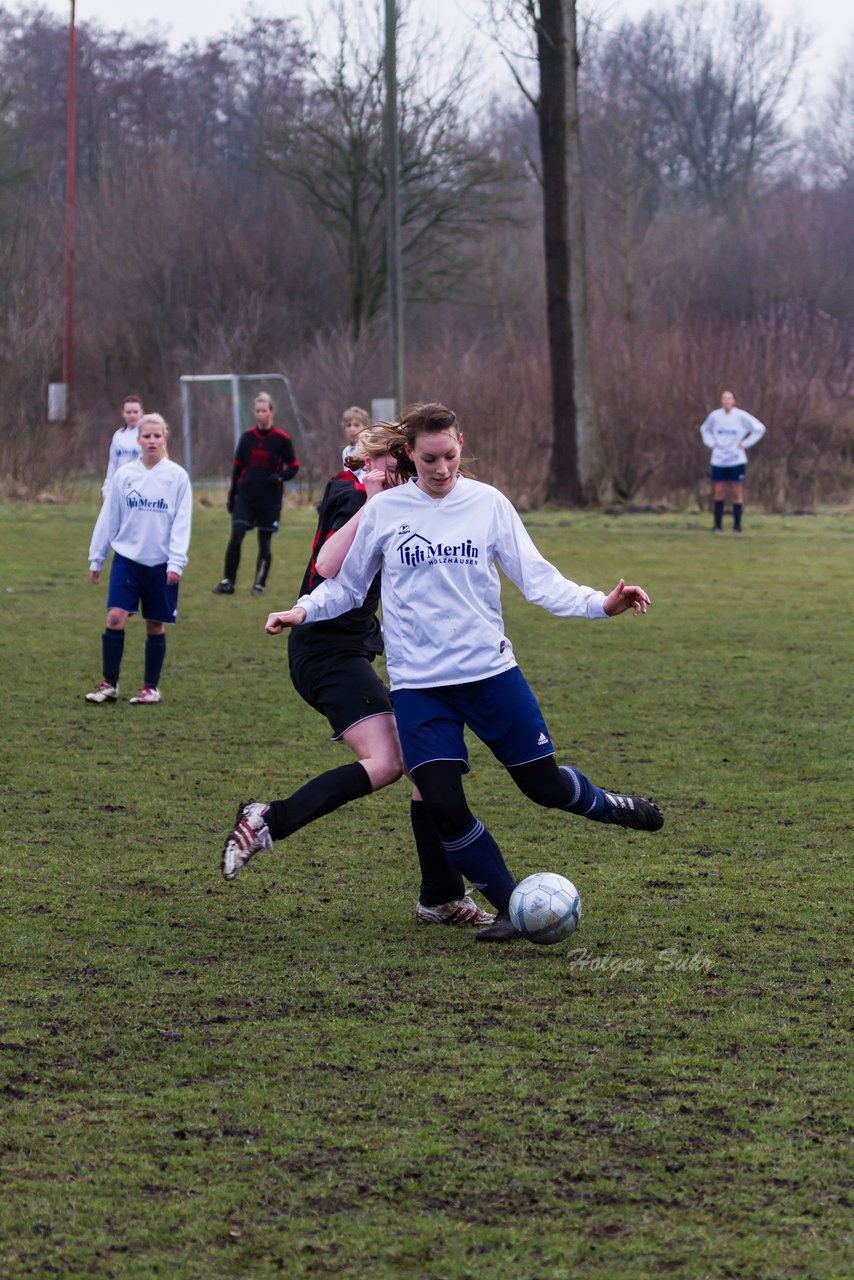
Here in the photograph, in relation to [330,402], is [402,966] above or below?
below

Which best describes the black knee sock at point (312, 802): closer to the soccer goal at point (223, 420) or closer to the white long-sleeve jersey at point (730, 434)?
the white long-sleeve jersey at point (730, 434)

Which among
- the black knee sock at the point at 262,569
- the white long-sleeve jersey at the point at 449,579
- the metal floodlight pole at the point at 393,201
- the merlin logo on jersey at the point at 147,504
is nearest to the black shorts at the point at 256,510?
the black knee sock at the point at 262,569

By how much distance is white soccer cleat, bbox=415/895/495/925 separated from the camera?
535 centimetres

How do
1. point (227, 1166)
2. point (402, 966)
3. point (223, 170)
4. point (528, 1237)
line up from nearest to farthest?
1. point (528, 1237)
2. point (227, 1166)
3. point (402, 966)
4. point (223, 170)

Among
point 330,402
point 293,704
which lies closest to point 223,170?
point 330,402

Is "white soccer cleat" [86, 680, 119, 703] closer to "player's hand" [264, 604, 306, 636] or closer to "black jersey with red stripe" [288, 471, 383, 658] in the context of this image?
"black jersey with red stripe" [288, 471, 383, 658]

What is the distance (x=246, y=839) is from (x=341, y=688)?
65 centimetres

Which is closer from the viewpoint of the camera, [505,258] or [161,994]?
[161,994]

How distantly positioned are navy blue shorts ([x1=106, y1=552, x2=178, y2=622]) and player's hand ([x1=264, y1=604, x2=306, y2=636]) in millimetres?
4585

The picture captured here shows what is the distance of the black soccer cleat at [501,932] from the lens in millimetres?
5121

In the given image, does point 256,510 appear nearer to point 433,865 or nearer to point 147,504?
point 147,504

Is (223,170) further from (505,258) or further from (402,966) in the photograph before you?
(402,966)

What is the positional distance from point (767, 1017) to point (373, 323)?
41.1 meters

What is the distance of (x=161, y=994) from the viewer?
4566mm
